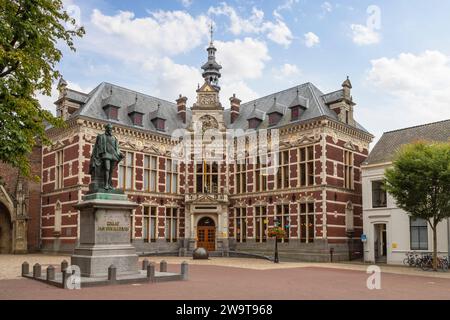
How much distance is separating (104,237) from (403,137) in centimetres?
2489

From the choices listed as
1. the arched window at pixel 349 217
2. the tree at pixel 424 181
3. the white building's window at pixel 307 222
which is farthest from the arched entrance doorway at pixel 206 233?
the tree at pixel 424 181

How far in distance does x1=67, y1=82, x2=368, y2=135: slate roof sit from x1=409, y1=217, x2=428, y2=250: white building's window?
9.89 m

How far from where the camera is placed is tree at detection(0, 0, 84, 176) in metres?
15.5

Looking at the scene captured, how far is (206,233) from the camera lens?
133ft

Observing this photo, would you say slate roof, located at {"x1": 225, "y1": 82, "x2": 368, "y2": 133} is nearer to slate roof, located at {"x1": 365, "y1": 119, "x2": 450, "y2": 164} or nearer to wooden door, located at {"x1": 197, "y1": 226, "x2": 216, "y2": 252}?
slate roof, located at {"x1": 365, "y1": 119, "x2": 450, "y2": 164}

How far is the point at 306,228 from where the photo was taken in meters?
35.4

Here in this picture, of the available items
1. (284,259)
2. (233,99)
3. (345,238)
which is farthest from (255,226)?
(233,99)

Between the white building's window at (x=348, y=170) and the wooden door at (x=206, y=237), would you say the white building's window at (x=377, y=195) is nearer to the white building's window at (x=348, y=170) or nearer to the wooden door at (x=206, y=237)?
the white building's window at (x=348, y=170)

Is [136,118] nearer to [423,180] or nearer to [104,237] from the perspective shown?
[104,237]

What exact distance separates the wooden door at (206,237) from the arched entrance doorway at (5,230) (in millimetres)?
16576

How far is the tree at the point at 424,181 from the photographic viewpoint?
83.5 ft

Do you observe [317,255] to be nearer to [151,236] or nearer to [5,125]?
[151,236]
